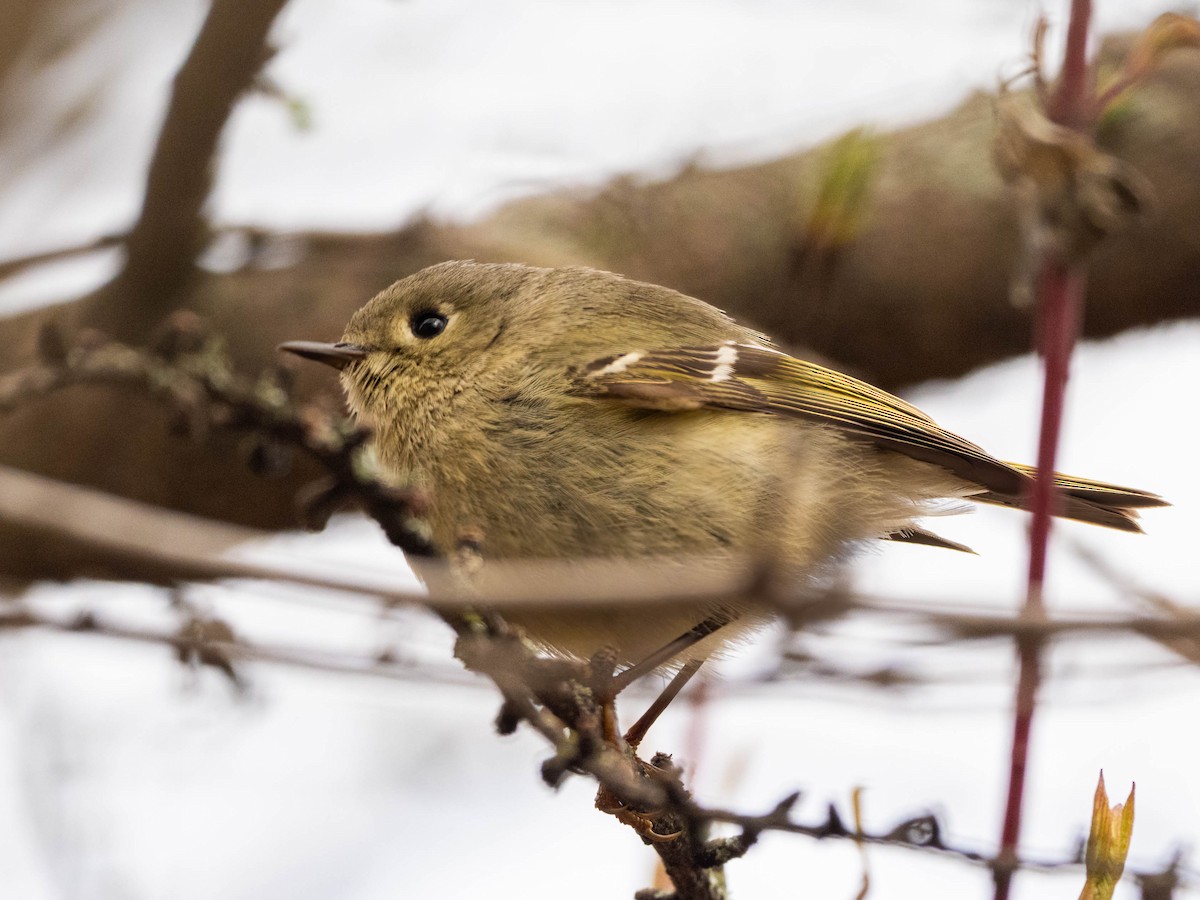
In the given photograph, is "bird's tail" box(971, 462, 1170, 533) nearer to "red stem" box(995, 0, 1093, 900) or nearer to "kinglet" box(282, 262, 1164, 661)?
"kinglet" box(282, 262, 1164, 661)

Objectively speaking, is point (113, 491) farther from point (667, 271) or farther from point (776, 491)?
point (776, 491)

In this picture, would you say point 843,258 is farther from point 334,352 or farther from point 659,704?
point 659,704

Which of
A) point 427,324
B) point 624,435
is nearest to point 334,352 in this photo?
point 427,324

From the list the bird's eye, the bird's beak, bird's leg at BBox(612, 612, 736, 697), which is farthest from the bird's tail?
the bird's beak

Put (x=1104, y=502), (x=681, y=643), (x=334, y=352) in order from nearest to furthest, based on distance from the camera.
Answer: (x=681, y=643)
(x=1104, y=502)
(x=334, y=352)

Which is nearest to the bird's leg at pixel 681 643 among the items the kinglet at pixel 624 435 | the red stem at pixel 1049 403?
the kinglet at pixel 624 435

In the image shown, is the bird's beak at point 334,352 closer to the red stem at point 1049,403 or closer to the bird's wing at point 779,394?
the bird's wing at point 779,394

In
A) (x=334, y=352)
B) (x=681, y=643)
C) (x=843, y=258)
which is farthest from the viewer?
(x=843, y=258)
